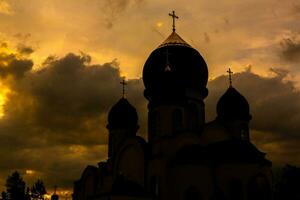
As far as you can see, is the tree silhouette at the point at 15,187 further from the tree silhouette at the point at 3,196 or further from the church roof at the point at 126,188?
the church roof at the point at 126,188

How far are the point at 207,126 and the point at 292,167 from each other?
12.8 m

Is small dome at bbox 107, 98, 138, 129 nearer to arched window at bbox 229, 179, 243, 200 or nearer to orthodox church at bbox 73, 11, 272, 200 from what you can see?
orthodox church at bbox 73, 11, 272, 200

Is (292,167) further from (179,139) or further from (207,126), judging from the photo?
(179,139)

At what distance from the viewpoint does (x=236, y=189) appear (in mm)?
27812

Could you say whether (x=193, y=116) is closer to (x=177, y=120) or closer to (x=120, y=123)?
(x=177, y=120)

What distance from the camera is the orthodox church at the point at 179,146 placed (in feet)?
91.7

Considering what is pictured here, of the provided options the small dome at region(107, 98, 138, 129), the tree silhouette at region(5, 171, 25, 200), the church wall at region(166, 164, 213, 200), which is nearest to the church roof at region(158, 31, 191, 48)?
the small dome at region(107, 98, 138, 129)

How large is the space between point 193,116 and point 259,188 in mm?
7726

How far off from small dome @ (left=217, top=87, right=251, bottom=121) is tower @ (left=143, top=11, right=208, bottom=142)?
171 cm

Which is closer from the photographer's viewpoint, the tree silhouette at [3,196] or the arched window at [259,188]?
the arched window at [259,188]

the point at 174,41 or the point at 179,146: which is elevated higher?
the point at 174,41

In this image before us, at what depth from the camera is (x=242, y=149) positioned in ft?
94.3

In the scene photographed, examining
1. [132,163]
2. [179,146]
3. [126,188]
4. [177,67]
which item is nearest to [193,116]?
[177,67]

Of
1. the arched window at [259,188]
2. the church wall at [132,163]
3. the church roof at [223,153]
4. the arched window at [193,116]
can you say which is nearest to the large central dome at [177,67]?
the arched window at [193,116]
